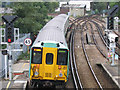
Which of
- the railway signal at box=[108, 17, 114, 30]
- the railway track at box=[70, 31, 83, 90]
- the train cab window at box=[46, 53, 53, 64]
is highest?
the railway signal at box=[108, 17, 114, 30]

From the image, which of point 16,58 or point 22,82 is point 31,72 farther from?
point 16,58

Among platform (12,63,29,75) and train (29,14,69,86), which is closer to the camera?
train (29,14,69,86)

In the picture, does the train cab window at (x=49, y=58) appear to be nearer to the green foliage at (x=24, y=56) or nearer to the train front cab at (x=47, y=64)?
the train front cab at (x=47, y=64)

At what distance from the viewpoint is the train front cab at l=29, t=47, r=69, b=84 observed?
12.5 meters

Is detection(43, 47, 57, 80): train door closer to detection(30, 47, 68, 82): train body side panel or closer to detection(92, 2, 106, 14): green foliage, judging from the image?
detection(30, 47, 68, 82): train body side panel

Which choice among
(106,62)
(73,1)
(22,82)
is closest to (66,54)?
(22,82)

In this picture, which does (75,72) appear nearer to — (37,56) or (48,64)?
(48,64)

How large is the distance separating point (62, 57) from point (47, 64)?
3.11 feet

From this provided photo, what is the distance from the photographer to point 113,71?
17.0 metres

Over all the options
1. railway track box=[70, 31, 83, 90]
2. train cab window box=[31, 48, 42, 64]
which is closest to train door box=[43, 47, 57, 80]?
train cab window box=[31, 48, 42, 64]

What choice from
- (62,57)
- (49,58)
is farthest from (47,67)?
(62,57)

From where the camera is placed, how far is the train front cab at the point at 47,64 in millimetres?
12484

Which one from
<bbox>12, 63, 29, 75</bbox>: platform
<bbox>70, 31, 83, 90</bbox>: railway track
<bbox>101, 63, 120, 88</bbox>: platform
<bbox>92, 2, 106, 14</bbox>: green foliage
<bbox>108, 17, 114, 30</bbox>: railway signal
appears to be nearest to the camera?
<bbox>70, 31, 83, 90</bbox>: railway track

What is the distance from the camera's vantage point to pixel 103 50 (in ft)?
82.7
